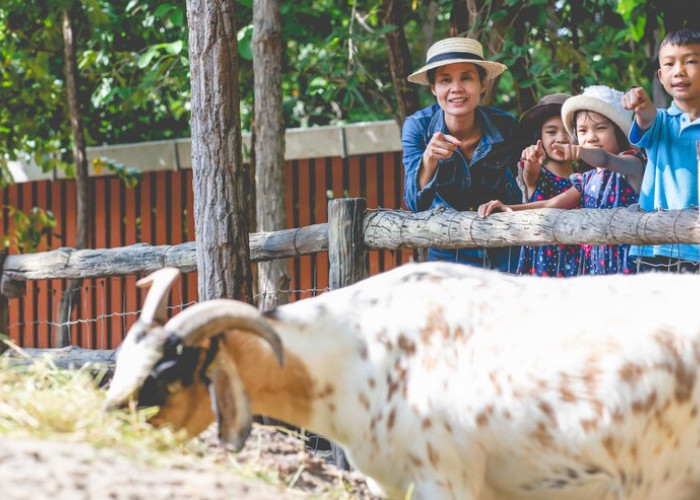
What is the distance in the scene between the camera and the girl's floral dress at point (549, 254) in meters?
5.87

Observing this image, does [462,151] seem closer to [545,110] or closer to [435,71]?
[435,71]

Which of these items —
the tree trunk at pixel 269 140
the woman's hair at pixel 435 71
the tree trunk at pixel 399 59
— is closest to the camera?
the woman's hair at pixel 435 71

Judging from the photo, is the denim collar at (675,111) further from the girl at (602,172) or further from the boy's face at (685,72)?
the girl at (602,172)

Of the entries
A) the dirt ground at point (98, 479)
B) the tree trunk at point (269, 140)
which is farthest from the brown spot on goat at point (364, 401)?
the tree trunk at point (269, 140)

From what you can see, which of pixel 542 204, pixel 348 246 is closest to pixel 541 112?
pixel 542 204

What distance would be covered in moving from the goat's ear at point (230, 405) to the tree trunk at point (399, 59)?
4.97 meters

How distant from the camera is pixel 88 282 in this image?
1070 centimetres

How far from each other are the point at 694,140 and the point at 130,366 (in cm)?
292

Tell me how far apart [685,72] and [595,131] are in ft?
2.09

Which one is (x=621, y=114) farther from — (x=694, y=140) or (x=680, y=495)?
(x=680, y=495)

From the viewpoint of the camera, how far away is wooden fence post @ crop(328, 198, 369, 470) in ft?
18.8

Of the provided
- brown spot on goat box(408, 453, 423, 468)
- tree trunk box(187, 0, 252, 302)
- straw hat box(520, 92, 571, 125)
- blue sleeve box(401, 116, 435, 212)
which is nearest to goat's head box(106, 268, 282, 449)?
brown spot on goat box(408, 453, 423, 468)

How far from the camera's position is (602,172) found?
572 centimetres

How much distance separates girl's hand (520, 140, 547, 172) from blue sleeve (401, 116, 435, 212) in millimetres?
496
